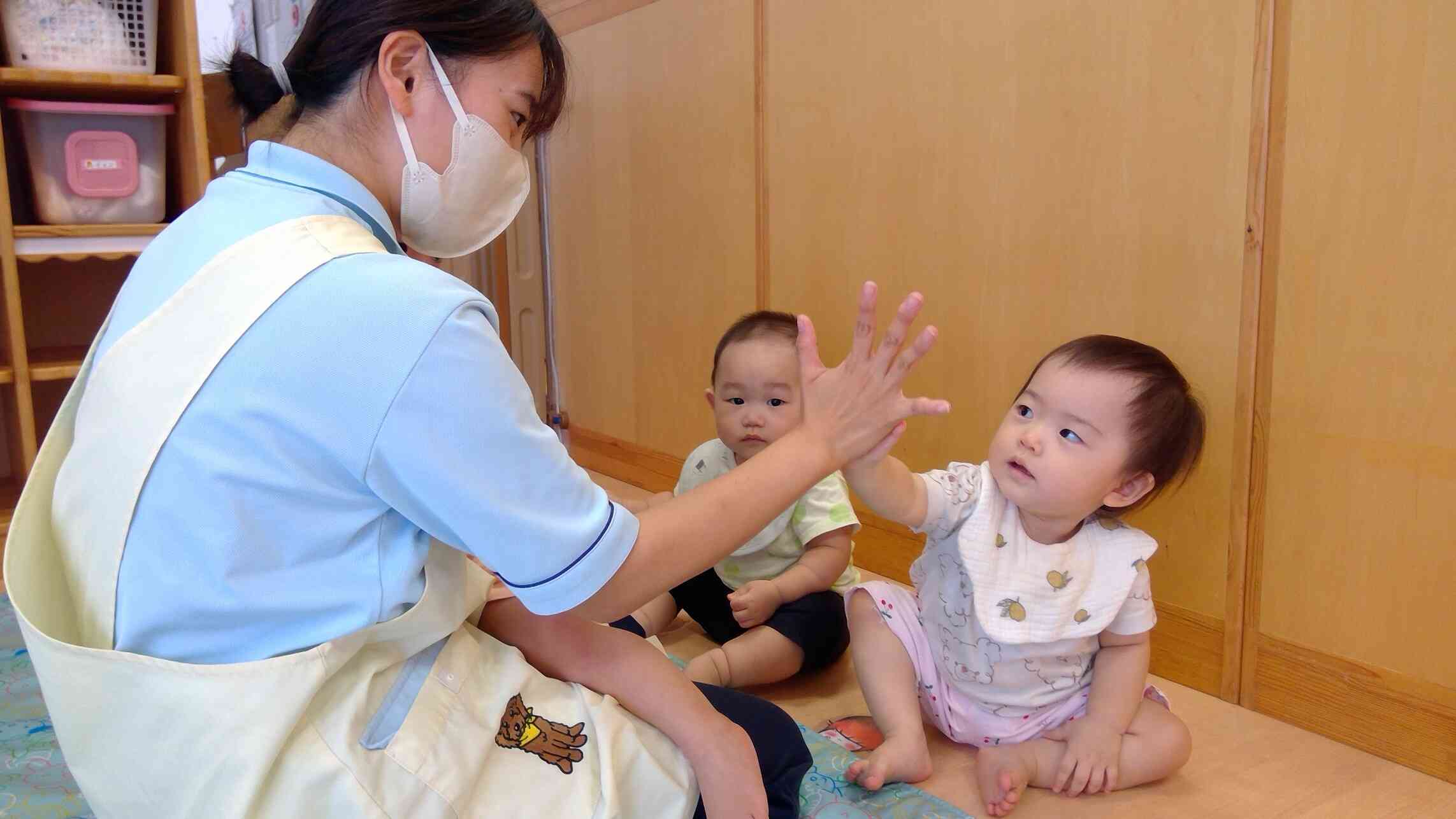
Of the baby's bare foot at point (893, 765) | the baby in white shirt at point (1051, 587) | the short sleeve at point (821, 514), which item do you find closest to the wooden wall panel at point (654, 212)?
the short sleeve at point (821, 514)

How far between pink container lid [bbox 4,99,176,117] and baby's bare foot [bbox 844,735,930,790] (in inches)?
75.4

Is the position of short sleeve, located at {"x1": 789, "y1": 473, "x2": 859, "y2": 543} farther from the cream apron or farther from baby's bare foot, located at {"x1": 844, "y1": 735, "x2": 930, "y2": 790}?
the cream apron

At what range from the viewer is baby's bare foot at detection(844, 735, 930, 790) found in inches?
44.8

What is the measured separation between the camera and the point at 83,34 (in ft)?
6.88

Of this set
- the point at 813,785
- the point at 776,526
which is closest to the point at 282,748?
the point at 813,785

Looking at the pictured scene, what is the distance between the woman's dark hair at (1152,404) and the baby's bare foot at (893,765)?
376mm

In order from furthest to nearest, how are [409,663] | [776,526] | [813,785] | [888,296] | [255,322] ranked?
[888,296], [776,526], [813,785], [409,663], [255,322]

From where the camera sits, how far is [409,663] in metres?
0.78

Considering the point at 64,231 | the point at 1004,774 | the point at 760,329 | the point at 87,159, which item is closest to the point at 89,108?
the point at 87,159

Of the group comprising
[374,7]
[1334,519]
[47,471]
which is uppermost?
[374,7]

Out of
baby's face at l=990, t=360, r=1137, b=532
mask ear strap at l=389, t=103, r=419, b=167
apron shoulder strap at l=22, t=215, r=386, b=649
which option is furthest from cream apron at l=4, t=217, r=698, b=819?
baby's face at l=990, t=360, r=1137, b=532

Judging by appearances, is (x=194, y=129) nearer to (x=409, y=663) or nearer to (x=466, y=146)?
(x=466, y=146)

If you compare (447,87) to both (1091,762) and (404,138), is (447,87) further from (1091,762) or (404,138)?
(1091,762)

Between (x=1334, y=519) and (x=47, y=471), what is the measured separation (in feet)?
4.33
